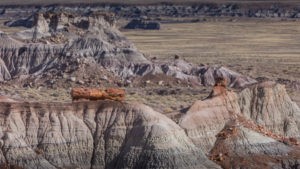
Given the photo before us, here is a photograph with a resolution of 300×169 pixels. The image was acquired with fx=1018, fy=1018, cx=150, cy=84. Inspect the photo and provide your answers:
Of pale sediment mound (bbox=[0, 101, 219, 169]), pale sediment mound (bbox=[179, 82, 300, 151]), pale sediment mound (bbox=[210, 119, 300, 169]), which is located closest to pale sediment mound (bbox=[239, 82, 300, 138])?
pale sediment mound (bbox=[179, 82, 300, 151])

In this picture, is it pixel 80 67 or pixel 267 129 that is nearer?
Result: pixel 267 129

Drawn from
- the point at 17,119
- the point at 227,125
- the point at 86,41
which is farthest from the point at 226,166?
the point at 86,41

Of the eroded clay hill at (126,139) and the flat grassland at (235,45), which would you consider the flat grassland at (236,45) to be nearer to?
the flat grassland at (235,45)

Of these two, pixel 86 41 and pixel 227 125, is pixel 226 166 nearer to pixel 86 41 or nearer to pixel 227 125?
pixel 227 125

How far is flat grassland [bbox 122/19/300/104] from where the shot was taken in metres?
102

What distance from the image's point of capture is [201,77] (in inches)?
3238

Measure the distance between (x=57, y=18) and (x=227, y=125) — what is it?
5210 centimetres

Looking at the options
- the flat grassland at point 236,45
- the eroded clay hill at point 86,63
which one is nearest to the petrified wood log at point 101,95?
the flat grassland at point 236,45

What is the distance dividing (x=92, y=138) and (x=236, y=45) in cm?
10189

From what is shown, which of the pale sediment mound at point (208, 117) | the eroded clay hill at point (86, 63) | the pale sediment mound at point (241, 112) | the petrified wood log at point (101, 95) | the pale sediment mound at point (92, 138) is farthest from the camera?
the eroded clay hill at point (86, 63)

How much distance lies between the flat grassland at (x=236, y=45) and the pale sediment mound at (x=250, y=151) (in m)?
25.3

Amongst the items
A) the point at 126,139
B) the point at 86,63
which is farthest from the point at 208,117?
the point at 86,63

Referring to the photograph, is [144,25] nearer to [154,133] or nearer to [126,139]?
[126,139]

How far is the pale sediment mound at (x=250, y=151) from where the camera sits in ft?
137
